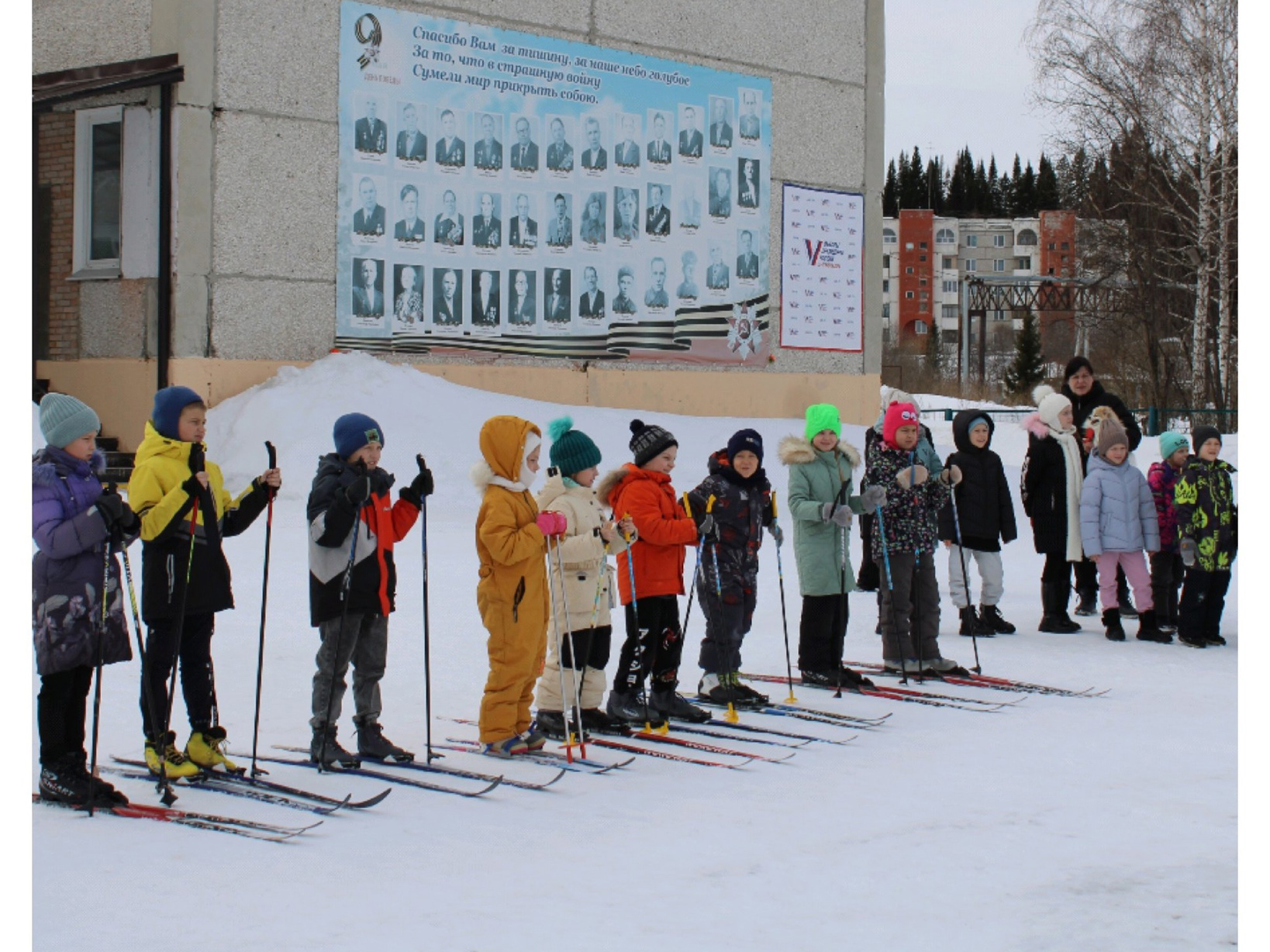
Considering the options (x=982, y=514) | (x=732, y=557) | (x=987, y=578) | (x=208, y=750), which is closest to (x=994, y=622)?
(x=987, y=578)

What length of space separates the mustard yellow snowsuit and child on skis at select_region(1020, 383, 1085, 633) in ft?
15.6

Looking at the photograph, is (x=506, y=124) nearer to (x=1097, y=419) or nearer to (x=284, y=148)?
(x=284, y=148)

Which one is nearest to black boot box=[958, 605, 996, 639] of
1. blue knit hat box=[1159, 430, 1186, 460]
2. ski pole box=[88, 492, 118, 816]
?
blue knit hat box=[1159, 430, 1186, 460]

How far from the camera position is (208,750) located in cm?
571

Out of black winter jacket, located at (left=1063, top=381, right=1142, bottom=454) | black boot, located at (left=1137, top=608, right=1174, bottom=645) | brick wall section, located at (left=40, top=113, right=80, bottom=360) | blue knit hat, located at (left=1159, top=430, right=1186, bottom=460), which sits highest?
brick wall section, located at (left=40, top=113, right=80, bottom=360)

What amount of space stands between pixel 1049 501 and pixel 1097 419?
68cm

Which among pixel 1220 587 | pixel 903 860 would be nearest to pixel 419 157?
pixel 1220 587

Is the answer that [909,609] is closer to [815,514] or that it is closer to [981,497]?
[815,514]

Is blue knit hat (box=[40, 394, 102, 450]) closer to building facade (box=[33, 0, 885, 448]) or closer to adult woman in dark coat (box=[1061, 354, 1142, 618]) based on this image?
adult woman in dark coat (box=[1061, 354, 1142, 618])

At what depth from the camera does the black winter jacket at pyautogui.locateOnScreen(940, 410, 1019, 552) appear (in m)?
9.76

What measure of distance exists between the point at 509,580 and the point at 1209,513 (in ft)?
16.6

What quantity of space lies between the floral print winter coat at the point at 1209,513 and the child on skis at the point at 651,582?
12.7 ft

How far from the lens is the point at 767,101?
18.5m

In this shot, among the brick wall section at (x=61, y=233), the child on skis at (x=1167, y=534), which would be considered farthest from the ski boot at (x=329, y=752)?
the brick wall section at (x=61, y=233)
